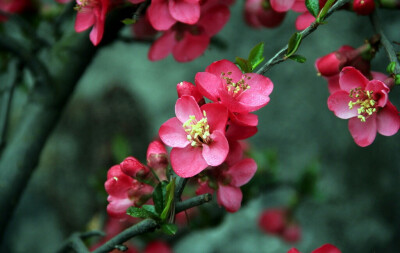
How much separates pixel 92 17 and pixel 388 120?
423 mm

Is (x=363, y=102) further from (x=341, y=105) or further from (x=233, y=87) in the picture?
(x=233, y=87)

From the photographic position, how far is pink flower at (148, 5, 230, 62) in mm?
692

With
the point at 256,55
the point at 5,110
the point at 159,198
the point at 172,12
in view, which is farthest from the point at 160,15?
the point at 5,110

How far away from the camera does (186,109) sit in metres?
0.52

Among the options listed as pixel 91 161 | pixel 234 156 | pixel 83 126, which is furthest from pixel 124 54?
pixel 234 156

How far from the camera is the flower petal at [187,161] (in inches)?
19.4

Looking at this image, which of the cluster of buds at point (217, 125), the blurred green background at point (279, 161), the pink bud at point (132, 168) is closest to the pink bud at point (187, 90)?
the cluster of buds at point (217, 125)

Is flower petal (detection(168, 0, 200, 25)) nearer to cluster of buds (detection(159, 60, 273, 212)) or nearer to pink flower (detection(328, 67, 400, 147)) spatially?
cluster of buds (detection(159, 60, 273, 212))

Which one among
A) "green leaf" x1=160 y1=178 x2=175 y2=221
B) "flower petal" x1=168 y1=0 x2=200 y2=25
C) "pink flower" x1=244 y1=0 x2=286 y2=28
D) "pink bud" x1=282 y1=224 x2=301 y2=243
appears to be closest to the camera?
"green leaf" x1=160 y1=178 x2=175 y2=221

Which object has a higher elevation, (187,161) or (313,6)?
(313,6)

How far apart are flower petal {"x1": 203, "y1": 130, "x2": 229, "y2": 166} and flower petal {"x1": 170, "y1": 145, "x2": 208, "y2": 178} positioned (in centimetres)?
1

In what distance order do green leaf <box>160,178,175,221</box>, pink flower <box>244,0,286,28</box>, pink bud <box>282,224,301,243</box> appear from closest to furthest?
green leaf <box>160,178,175,221</box> < pink flower <box>244,0,286,28</box> < pink bud <box>282,224,301,243</box>

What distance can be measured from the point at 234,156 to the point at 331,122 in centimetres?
95

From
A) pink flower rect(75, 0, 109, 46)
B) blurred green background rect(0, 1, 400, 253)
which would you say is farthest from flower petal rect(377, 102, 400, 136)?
blurred green background rect(0, 1, 400, 253)
